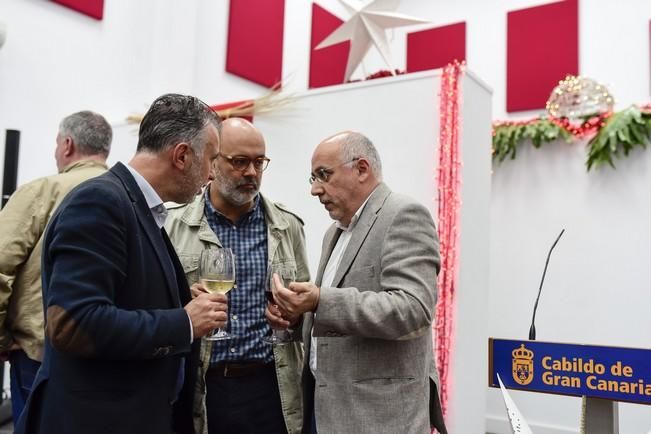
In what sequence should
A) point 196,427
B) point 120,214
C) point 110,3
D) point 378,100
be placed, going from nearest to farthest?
point 120,214
point 196,427
point 378,100
point 110,3

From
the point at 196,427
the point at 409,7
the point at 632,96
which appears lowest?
the point at 196,427

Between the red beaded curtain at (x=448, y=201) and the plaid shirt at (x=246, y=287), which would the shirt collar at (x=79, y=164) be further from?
the red beaded curtain at (x=448, y=201)

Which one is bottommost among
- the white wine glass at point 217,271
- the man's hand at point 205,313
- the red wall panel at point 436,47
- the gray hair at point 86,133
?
the man's hand at point 205,313

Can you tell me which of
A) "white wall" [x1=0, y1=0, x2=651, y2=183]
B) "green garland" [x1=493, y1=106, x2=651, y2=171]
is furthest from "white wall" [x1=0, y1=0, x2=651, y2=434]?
"green garland" [x1=493, y1=106, x2=651, y2=171]

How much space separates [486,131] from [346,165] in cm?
184

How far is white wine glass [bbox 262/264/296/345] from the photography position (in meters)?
1.62

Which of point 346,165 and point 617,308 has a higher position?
point 346,165

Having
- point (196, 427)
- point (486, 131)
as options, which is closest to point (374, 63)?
point (486, 131)

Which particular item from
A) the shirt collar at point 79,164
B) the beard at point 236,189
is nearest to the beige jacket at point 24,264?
the shirt collar at point 79,164

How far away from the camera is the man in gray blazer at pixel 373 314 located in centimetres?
155

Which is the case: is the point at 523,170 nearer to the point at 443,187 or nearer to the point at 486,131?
the point at 486,131

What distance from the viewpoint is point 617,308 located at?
14.0 ft

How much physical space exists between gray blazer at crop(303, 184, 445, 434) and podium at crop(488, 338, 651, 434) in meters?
0.47

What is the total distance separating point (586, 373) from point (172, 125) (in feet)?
3.39
